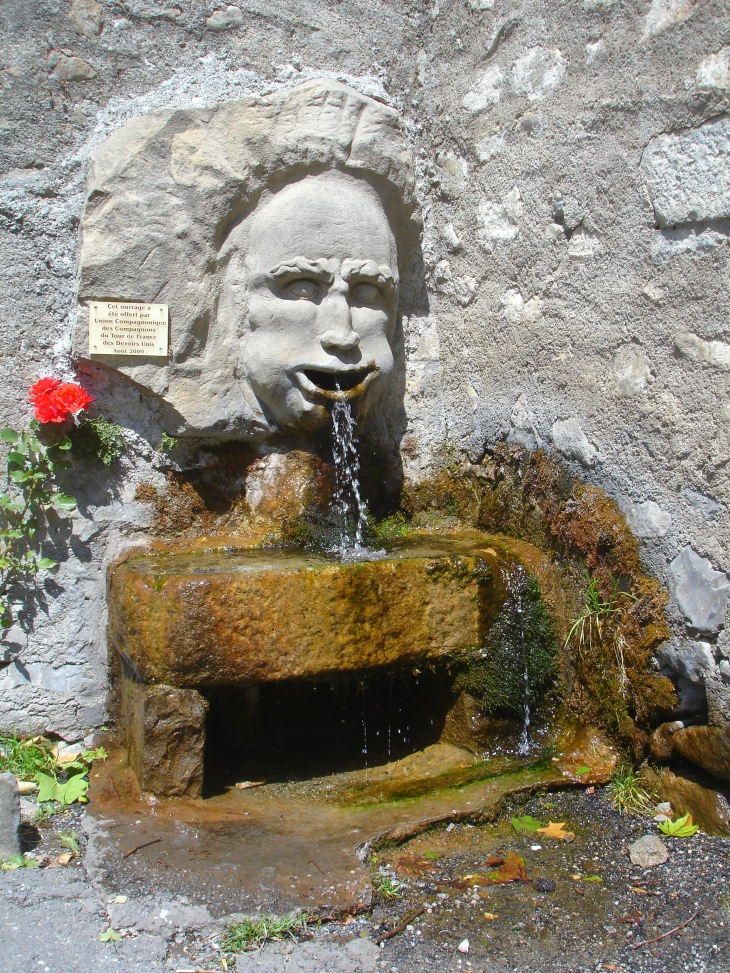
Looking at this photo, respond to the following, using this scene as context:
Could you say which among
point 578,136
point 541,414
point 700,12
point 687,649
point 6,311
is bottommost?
point 687,649

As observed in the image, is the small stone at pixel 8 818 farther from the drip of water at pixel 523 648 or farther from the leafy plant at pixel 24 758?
the drip of water at pixel 523 648

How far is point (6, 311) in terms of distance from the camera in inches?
113

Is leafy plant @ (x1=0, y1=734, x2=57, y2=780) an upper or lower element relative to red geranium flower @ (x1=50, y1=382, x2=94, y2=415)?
lower

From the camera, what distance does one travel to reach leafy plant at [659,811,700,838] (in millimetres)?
2383

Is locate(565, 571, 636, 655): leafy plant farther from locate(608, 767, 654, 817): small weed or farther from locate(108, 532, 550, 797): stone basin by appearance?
locate(608, 767, 654, 817): small weed

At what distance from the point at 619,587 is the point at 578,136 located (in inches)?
61.2

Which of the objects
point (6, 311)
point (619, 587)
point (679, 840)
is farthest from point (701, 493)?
point (6, 311)

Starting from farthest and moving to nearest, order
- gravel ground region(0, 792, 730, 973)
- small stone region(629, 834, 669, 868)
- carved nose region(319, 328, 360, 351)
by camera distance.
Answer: carved nose region(319, 328, 360, 351)
small stone region(629, 834, 669, 868)
gravel ground region(0, 792, 730, 973)

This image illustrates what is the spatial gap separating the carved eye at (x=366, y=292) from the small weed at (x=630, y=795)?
73.0 inches

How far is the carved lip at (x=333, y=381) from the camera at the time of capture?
119 inches

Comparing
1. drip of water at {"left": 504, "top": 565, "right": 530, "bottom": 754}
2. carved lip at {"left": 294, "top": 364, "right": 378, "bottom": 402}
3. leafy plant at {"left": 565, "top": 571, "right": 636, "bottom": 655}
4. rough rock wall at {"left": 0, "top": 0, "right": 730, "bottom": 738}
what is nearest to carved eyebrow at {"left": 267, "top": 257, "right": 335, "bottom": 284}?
carved lip at {"left": 294, "top": 364, "right": 378, "bottom": 402}

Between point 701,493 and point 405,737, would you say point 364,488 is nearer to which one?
point 405,737

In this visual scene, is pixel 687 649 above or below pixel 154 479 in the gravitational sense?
below

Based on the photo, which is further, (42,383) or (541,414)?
(541,414)
